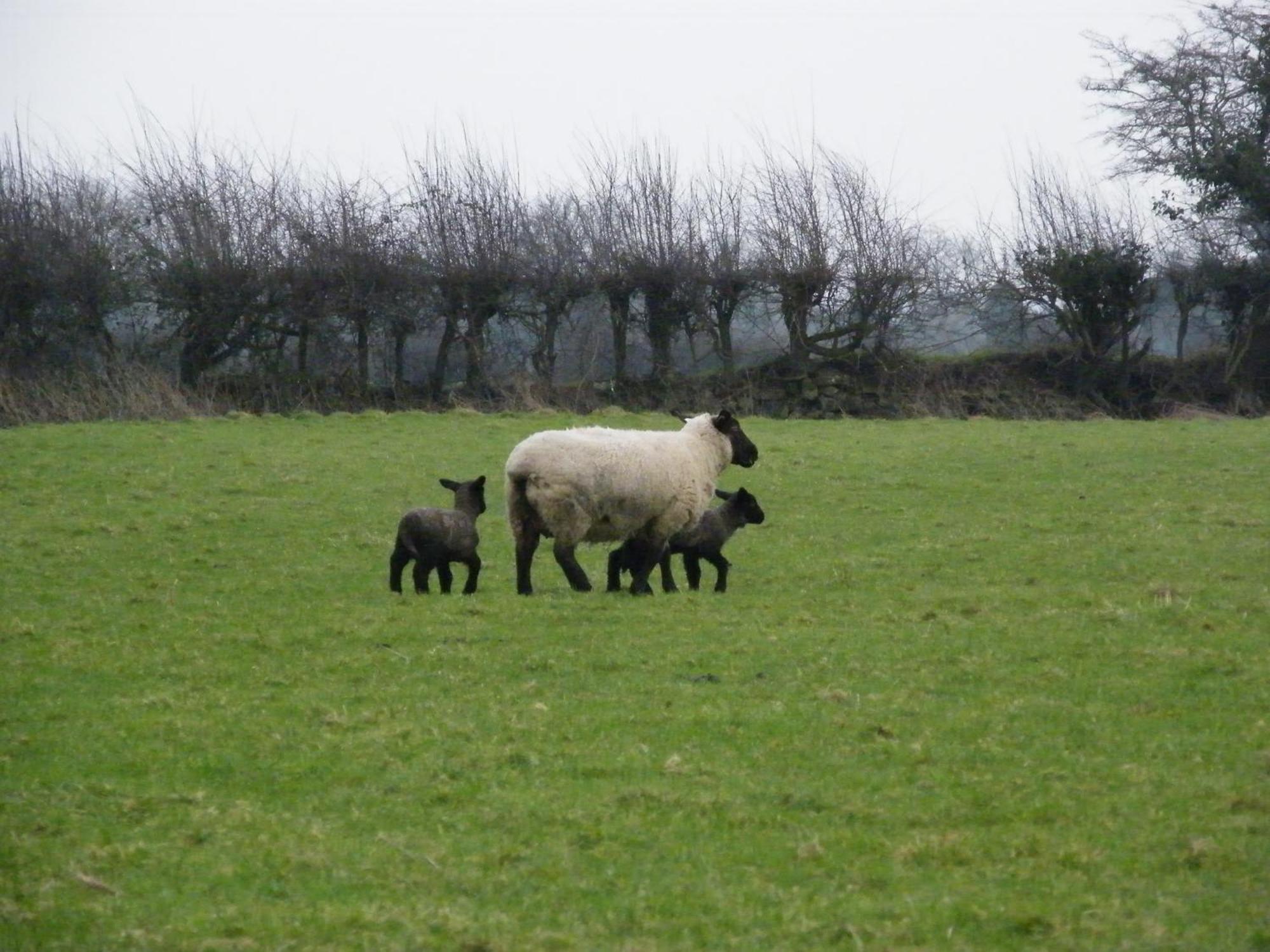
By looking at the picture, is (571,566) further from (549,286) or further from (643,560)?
(549,286)

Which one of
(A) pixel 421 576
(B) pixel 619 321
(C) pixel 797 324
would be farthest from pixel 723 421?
(C) pixel 797 324

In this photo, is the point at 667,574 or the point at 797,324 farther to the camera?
the point at 797,324

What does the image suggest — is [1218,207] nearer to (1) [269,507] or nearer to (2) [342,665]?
(1) [269,507]

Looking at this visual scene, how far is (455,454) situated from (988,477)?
8918mm

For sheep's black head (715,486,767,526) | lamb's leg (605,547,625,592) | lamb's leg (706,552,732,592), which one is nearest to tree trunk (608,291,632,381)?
sheep's black head (715,486,767,526)

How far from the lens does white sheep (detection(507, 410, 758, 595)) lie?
544 inches

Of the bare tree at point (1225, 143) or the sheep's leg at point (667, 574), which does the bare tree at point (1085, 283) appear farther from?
the sheep's leg at point (667, 574)

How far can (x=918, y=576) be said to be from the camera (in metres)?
15.3

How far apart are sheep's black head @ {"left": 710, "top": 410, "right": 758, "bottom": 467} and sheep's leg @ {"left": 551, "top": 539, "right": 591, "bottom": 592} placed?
2.53m

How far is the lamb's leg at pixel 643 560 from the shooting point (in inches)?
557

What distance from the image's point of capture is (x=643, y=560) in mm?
14406

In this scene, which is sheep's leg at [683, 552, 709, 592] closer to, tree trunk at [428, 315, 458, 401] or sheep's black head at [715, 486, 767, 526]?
sheep's black head at [715, 486, 767, 526]

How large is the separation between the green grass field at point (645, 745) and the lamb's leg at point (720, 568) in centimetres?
37

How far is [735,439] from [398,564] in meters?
4.08
